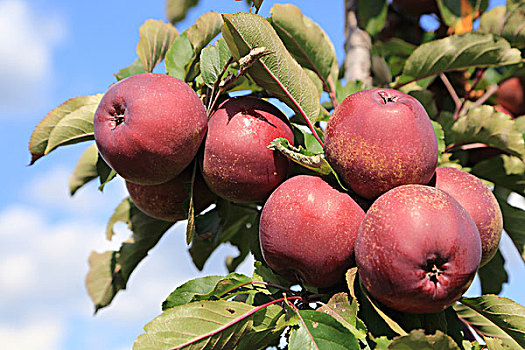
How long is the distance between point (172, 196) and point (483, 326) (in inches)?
36.5

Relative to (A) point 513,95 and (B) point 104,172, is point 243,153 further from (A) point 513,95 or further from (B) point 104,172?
(A) point 513,95

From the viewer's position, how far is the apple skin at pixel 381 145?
1252mm

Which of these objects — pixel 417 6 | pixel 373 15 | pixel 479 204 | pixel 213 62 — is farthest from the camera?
pixel 417 6

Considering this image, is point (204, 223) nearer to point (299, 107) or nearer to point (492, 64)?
point (299, 107)

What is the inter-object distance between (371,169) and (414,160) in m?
0.10

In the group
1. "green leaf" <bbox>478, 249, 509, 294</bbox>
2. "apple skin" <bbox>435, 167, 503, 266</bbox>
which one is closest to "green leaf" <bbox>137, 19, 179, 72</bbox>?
"apple skin" <bbox>435, 167, 503, 266</bbox>

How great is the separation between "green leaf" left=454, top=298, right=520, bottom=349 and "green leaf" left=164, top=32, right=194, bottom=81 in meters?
1.03

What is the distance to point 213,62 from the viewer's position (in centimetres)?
150

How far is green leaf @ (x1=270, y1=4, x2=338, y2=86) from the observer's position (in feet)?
5.86

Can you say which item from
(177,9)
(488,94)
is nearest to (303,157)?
(488,94)

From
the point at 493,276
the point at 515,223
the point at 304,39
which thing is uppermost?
the point at 304,39

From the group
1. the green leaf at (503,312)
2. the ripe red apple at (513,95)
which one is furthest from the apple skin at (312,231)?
the ripe red apple at (513,95)

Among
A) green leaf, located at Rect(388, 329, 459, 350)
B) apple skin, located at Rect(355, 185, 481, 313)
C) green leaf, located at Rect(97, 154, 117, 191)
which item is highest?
green leaf, located at Rect(97, 154, 117, 191)

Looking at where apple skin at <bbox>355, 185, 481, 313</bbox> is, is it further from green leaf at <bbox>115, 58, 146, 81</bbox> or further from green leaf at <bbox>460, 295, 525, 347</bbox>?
green leaf at <bbox>115, 58, 146, 81</bbox>
